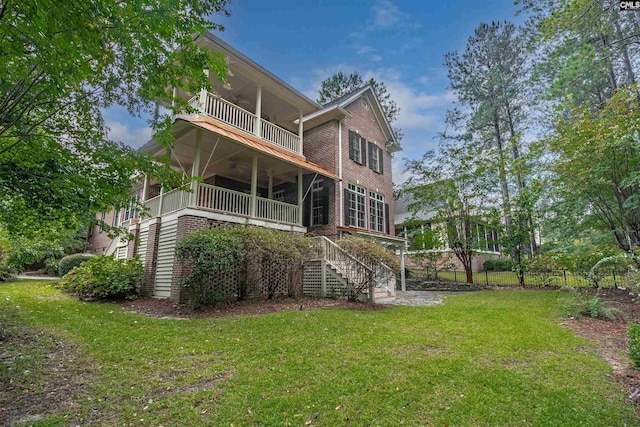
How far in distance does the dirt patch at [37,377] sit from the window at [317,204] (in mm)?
10022

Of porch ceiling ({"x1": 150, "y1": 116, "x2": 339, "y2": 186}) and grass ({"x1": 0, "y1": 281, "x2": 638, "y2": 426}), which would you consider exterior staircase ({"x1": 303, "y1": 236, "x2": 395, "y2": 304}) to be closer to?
grass ({"x1": 0, "y1": 281, "x2": 638, "y2": 426})

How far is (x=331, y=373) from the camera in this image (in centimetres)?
417

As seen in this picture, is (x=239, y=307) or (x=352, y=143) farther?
(x=352, y=143)

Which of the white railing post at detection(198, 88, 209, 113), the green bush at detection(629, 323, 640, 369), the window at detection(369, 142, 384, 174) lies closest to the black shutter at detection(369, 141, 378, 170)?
the window at detection(369, 142, 384, 174)

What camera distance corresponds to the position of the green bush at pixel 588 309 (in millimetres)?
7469

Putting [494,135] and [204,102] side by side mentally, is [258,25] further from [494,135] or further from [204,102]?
[494,135]

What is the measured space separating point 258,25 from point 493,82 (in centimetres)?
1827

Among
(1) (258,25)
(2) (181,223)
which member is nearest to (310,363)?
(2) (181,223)

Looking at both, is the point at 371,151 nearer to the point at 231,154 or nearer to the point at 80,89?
the point at 231,154

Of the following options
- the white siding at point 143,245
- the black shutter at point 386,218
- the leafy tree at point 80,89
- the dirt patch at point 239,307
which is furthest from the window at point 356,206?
the leafy tree at point 80,89

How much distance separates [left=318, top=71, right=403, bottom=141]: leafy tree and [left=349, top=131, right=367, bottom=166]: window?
46.1ft

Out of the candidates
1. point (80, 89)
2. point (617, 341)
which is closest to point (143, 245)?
point (80, 89)

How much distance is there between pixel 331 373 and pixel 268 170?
1069 cm

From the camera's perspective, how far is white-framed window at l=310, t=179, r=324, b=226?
47.0 feet
